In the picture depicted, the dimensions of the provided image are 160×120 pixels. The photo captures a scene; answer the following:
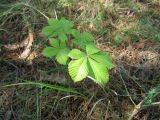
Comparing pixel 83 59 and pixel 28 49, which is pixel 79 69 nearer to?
pixel 83 59

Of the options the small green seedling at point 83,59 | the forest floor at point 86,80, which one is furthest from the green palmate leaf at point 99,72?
the forest floor at point 86,80

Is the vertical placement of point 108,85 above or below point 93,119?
above

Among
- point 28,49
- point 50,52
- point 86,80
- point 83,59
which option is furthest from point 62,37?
point 28,49

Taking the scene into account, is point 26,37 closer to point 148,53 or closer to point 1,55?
point 1,55

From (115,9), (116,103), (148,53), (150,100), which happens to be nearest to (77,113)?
(116,103)

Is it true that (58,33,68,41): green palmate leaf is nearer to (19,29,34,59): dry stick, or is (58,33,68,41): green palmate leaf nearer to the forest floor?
the forest floor
